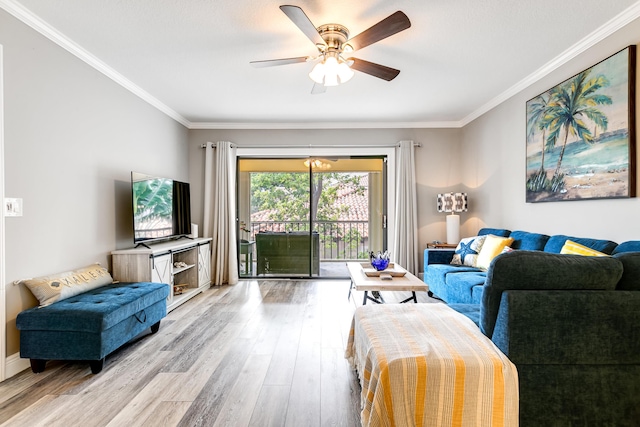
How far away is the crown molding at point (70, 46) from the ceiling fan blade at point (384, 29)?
2389mm

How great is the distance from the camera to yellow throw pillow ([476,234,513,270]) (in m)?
3.57

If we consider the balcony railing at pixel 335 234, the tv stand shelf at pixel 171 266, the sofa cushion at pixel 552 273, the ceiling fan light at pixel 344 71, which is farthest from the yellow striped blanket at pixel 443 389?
the balcony railing at pixel 335 234

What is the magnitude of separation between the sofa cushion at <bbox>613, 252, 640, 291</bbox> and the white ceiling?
1.86 metres

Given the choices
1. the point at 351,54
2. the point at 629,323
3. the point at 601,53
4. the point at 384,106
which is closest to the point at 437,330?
the point at 629,323

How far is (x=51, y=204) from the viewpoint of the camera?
268 centimetres

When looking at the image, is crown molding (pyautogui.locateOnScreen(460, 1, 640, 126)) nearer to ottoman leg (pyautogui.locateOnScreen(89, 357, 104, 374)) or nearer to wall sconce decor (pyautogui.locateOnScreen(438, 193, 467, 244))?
wall sconce decor (pyautogui.locateOnScreen(438, 193, 467, 244))

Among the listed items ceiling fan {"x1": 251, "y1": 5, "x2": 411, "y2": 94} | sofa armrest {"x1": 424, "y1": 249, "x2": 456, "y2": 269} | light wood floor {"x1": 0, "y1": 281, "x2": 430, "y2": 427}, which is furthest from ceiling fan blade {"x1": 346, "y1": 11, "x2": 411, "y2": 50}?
sofa armrest {"x1": 424, "y1": 249, "x2": 456, "y2": 269}

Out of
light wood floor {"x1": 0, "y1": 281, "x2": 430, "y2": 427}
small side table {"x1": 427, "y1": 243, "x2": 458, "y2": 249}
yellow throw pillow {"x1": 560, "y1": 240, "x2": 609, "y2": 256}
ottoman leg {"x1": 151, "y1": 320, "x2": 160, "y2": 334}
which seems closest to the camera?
light wood floor {"x1": 0, "y1": 281, "x2": 430, "y2": 427}

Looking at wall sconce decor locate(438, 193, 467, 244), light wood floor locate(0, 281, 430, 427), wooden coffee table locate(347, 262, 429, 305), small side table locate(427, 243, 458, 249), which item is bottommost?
light wood floor locate(0, 281, 430, 427)

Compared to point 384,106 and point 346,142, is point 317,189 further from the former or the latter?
point 384,106

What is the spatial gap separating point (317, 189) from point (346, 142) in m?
0.94

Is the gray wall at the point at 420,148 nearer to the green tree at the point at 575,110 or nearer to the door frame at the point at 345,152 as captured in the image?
the door frame at the point at 345,152

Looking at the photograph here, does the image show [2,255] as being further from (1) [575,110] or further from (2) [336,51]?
(1) [575,110]

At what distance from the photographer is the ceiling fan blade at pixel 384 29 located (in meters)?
2.04
